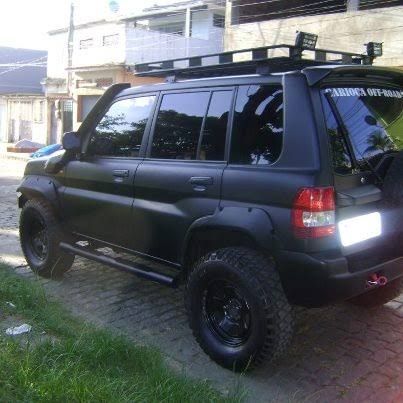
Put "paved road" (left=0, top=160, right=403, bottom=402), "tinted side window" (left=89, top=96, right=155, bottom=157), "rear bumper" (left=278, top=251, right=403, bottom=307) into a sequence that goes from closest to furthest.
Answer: "rear bumper" (left=278, top=251, right=403, bottom=307) → "paved road" (left=0, top=160, right=403, bottom=402) → "tinted side window" (left=89, top=96, right=155, bottom=157)

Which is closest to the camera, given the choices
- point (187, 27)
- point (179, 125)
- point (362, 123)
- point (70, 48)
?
point (362, 123)

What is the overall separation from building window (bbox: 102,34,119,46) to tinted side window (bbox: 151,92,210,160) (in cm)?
2212

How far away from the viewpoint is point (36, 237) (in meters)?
5.38

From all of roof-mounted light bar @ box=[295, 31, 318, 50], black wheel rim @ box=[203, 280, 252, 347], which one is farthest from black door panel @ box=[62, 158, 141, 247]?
roof-mounted light bar @ box=[295, 31, 318, 50]

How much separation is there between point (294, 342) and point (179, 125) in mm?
1841

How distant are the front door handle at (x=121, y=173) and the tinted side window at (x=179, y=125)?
0.88ft

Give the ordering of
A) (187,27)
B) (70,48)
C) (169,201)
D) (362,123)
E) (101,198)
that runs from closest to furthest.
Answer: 1. (362,123)
2. (169,201)
3. (101,198)
4. (70,48)
5. (187,27)

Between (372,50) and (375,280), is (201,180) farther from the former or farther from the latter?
(372,50)

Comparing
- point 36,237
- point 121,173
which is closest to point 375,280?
point 121,173

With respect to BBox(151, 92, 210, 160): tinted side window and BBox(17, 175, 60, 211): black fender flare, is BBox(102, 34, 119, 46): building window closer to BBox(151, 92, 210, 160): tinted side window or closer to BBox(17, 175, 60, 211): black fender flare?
BBox(17, 175, 60, 211): black fender flare

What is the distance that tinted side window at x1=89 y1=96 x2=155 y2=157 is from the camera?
4.30 meters

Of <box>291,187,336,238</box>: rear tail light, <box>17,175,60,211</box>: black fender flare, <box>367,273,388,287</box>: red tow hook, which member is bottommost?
<box>367,273,388,287</box>: red tow hook

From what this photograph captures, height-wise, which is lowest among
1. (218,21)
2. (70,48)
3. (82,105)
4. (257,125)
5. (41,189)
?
(41,189)

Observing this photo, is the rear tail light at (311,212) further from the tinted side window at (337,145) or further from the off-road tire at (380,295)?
the off-road tire at (380,295)
